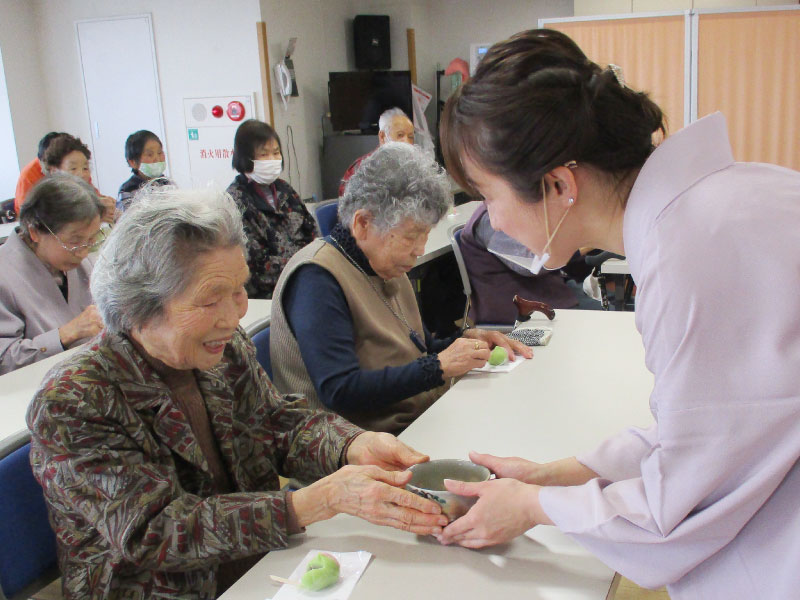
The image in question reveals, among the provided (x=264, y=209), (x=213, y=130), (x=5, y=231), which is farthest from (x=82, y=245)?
(x=213, y=130)

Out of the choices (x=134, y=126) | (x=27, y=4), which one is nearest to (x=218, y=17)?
(x=134, y=126)

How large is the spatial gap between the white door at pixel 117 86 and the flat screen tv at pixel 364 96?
152 centimetres

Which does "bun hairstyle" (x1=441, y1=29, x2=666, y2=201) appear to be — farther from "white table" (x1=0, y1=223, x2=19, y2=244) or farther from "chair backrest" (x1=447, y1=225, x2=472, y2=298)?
"white table" (x1=0, y1=223, x2=19, y2=244)

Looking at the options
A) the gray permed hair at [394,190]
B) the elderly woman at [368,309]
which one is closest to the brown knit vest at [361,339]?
the elderly woman at [368,309]

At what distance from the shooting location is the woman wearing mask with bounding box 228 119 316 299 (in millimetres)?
3973

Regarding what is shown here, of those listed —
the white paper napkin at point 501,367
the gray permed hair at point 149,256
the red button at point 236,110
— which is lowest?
the white paper napkin at point 501,367

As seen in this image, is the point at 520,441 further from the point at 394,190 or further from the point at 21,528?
the point at 21,528

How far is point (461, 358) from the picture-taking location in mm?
1896

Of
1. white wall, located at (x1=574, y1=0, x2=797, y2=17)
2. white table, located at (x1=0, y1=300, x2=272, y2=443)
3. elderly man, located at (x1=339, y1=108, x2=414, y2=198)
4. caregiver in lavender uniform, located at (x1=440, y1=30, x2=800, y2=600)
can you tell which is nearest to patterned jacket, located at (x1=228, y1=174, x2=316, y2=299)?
elderly man, located at (x1=339, y1=108, x2=414, y2=198)

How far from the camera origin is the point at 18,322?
8.09 ft

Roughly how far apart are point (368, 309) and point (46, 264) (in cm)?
131

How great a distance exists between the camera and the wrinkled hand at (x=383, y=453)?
1386mm

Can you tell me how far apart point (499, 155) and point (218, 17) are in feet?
18.7

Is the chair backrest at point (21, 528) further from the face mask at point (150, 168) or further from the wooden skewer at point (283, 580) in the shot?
the face mask at point (150, 168)
